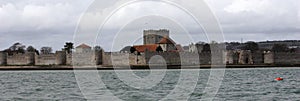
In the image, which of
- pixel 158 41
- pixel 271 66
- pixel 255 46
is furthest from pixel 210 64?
pixel 255 46

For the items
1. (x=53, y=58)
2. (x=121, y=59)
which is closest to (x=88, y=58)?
(x=121, y=59)

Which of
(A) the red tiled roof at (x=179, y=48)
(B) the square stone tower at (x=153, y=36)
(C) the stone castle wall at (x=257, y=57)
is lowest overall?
(C) the stone castle wall at (x=257, y=57)

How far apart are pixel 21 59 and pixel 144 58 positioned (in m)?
13.0

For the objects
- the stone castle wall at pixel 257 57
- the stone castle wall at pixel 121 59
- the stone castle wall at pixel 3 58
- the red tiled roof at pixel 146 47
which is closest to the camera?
the stone castle wall at pixel 121 59

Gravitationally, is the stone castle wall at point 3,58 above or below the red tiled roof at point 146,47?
below

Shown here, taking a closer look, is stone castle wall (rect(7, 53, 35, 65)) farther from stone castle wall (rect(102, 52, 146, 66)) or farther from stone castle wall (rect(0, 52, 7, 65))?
stone castle wall (rect(102, 52, 146, 66))

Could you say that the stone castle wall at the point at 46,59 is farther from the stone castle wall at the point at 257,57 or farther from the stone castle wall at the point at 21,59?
the stone castle wall at the point at 257,57

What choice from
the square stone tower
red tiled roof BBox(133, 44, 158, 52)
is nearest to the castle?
red tiled roof BBox(133, 44, 158, 52)

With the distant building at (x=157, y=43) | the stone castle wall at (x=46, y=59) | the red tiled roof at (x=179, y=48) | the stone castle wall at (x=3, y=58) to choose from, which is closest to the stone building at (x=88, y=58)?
the stone castle wall at (x=46, y=59)

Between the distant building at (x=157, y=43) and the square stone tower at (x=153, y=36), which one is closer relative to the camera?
the distant building at (x=157, y=43)

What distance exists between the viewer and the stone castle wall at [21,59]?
6512 cm

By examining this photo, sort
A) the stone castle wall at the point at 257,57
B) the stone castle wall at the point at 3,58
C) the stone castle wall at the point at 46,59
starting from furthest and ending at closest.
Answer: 1. the stone castle wall at the point at 257,57
2. the stone castle wall at the point at 3,58
3. the stone castle wall at the point at 46,59

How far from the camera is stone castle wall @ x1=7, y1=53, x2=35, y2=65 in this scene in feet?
214

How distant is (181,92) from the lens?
22828 millimetres
